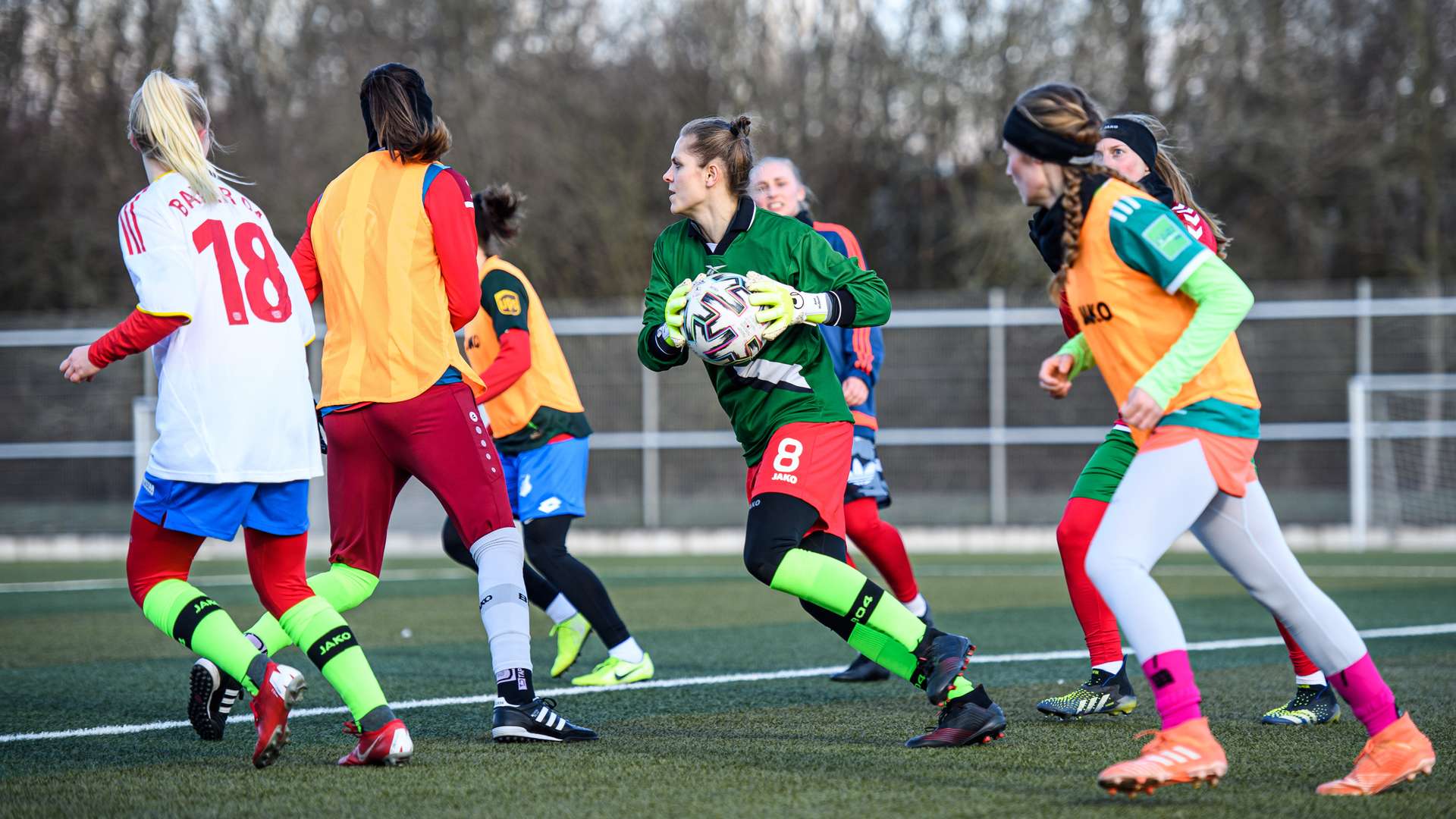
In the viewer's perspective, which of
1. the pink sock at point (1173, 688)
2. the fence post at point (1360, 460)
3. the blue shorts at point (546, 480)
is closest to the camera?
the pink sock at point (1173, 688)

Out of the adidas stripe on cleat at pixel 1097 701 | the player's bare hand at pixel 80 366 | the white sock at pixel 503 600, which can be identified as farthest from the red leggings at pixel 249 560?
the adidas stripe on cleat at pixel 1097 701

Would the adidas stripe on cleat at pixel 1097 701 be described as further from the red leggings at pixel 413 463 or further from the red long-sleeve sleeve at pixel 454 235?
the red long-sleeve sleeve at pixel 454 235

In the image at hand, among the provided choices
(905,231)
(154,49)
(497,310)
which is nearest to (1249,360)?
(905,231)

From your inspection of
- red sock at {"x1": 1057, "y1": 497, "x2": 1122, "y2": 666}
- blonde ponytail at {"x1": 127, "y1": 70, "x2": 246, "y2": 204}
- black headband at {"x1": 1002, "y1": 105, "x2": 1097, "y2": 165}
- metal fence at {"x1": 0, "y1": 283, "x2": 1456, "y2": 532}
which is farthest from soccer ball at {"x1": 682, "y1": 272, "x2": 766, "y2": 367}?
metal fence at {"x1": 0, "y1": 283, "x2": 1456, "y2": 532}

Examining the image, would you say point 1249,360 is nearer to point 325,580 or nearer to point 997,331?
point 997,331

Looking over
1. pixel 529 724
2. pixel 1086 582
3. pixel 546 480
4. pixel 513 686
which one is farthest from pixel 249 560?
pixel 1086 582

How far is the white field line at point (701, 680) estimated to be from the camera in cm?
505

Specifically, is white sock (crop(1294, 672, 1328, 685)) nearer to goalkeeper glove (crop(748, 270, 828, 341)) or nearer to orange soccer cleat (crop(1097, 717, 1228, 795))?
orange soccer cleat (crop(1097, 717, 1228, 795))

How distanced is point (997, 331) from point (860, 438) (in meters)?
9.73

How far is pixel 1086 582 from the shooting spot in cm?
529

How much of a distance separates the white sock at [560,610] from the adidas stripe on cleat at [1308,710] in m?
3.06

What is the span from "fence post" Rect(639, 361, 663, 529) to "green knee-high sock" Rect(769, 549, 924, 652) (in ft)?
38.7

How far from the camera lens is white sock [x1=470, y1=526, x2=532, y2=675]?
4.63 meters

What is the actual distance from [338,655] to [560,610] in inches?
96.8
